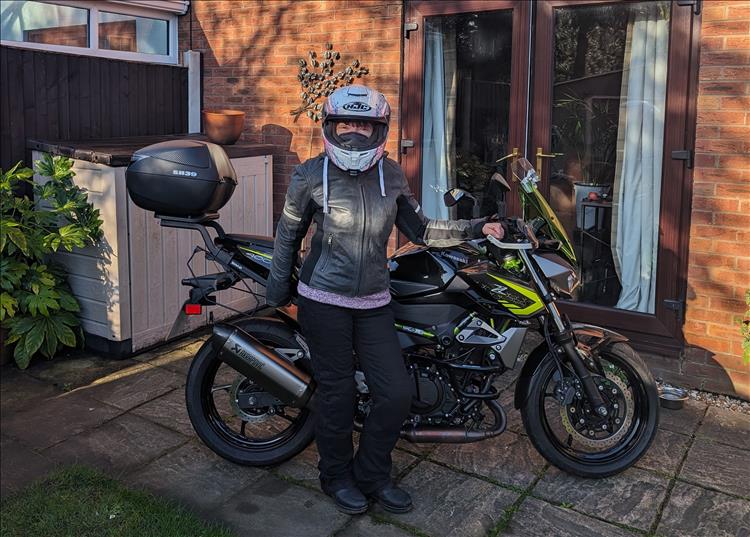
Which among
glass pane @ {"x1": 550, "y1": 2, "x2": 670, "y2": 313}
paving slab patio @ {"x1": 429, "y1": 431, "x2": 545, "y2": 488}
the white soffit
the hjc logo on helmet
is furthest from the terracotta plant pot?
paving slab patio @ {"x1": 429, "y1": 431, "x2": 545, "y2": 488}

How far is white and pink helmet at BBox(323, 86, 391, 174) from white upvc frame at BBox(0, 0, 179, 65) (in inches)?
132

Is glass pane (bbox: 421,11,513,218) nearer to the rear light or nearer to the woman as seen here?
the woman

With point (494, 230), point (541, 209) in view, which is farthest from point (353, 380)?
point (541, 209)

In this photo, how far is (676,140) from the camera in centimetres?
443

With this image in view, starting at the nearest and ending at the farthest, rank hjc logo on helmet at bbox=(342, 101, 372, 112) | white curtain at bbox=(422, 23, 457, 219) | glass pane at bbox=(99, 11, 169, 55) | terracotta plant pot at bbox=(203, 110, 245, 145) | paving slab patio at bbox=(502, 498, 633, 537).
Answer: hjc logo on helmet at bbox=(342, 101, 372, 112) < paving slab patio at bbox=(502, 498, 633, 537) < white curtain at bbox=(422, 23, 457, 219) < terracotta plant pot at bbox=(203, 110, 245, 145) < glass pane at bbox=(99, 11, 169, 55)

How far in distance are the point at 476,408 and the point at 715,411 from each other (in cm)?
174

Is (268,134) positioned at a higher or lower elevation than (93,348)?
higher

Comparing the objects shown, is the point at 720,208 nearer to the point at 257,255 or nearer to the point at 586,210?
the point at 586,210

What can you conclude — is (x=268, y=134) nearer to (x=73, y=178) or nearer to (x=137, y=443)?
(x=73, y=178)

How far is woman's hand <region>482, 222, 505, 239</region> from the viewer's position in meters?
3.04

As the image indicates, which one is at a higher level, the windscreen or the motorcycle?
the windscreen

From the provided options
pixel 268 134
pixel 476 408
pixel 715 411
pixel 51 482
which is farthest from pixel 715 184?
pixel 51 482

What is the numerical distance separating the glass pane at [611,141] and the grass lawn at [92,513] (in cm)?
299

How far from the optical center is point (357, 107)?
2.85m
